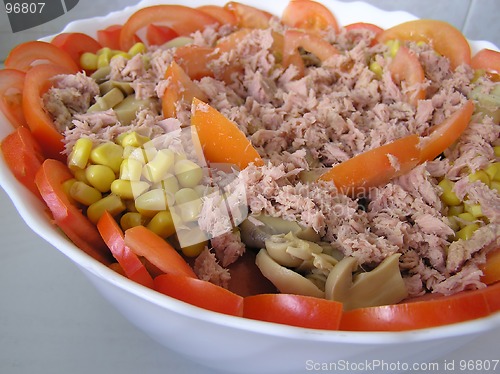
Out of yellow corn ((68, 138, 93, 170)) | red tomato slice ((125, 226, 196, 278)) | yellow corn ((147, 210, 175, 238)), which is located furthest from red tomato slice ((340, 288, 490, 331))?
yellow corn ((68, 138, 93, 170))

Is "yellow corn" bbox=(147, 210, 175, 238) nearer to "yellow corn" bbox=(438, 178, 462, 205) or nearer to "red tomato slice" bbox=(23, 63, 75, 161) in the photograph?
"red tomato slice" bbox=(23, 63, 75, 161)

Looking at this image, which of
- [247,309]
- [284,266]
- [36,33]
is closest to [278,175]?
[284,266]

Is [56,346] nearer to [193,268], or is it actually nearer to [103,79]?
[193,268]

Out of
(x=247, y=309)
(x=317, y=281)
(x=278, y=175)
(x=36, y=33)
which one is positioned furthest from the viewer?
(x=36, y=33)

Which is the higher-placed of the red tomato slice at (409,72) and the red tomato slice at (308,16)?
the red tomato slice at (308,16)

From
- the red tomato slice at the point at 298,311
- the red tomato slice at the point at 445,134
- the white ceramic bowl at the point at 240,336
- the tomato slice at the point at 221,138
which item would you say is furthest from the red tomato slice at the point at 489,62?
the red tomato slice at the point at 298,311

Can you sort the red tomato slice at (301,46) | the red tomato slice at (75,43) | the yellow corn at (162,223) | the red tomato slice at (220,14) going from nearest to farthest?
1. the yellow corn at (162,223)
2. the red tomato slice at (75,43)
3. the red tomato slice at (301,46)
4. the red tomato slice at (220,14)

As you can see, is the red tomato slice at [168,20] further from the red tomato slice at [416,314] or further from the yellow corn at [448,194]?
the red tomato slice at [416,314]
